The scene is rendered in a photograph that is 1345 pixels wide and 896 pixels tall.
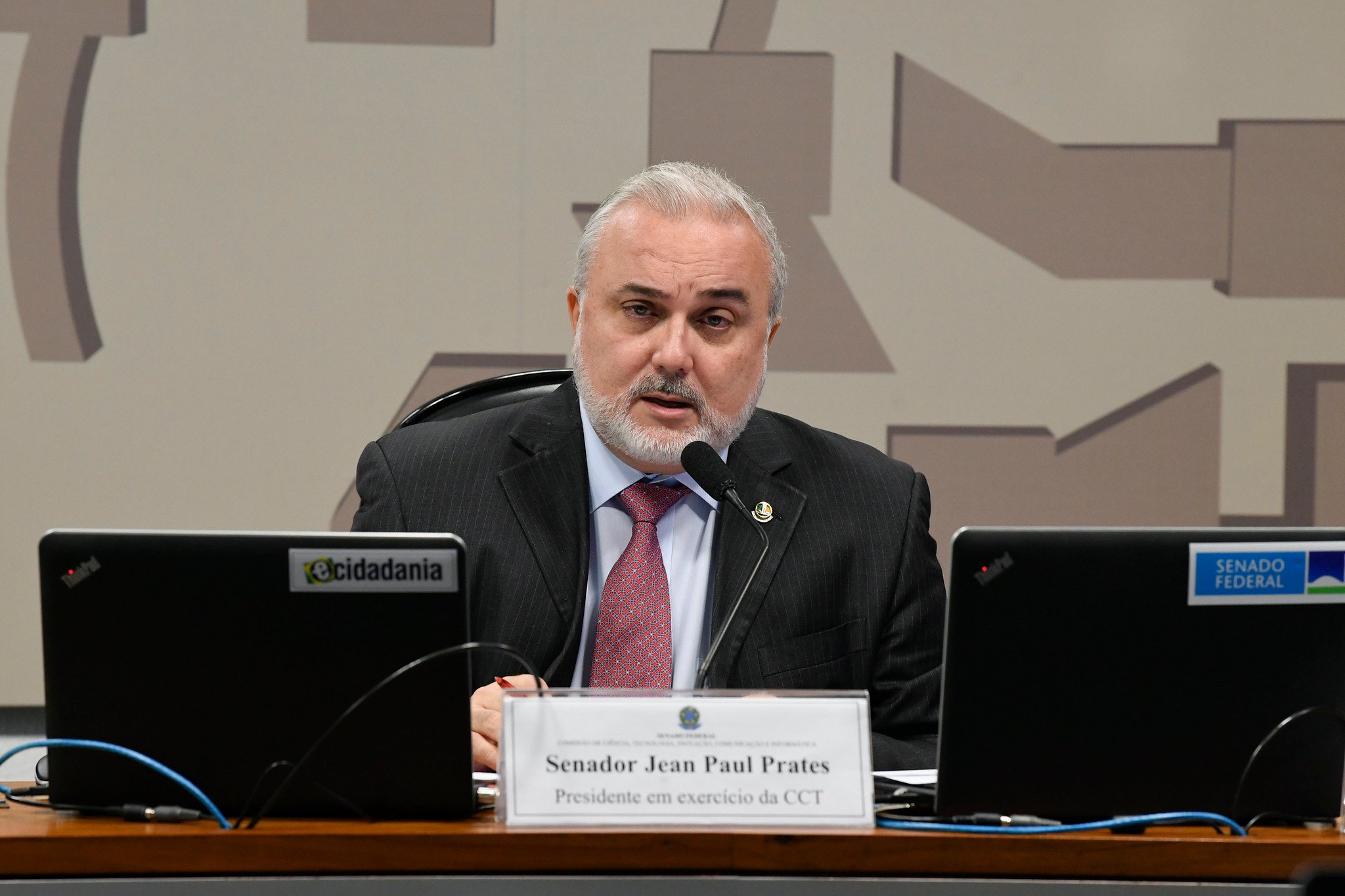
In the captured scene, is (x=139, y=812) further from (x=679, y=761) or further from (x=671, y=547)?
(x=671, y=547)

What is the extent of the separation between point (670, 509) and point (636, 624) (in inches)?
7.9

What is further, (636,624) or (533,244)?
(533,244)

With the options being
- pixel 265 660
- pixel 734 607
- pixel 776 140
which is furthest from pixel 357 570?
pixel 776 140

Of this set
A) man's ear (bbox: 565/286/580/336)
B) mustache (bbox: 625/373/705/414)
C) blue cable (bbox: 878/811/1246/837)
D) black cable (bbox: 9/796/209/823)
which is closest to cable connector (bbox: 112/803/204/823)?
black cable (bbox: 9/796/209/823)

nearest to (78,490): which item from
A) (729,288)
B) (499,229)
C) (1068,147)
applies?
(499,229)

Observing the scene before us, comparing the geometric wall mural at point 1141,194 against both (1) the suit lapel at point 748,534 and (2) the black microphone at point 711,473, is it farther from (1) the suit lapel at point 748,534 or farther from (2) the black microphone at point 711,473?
(2) the black microphone at point 711,473

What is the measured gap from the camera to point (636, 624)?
1.77m

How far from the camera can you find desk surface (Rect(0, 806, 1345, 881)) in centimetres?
107

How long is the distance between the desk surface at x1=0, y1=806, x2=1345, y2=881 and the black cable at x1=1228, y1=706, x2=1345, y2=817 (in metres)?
0.10

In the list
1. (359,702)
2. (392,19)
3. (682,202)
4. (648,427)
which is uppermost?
(392,19)

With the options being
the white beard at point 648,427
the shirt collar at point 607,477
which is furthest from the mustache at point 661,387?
the shirt collar at point 607,477

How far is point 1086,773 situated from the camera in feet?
3.88

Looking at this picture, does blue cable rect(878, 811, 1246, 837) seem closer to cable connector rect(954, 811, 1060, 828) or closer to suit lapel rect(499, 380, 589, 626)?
cable connector rect(954, 811, 1060, 828)

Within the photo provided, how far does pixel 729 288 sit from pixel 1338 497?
1.93 meters
